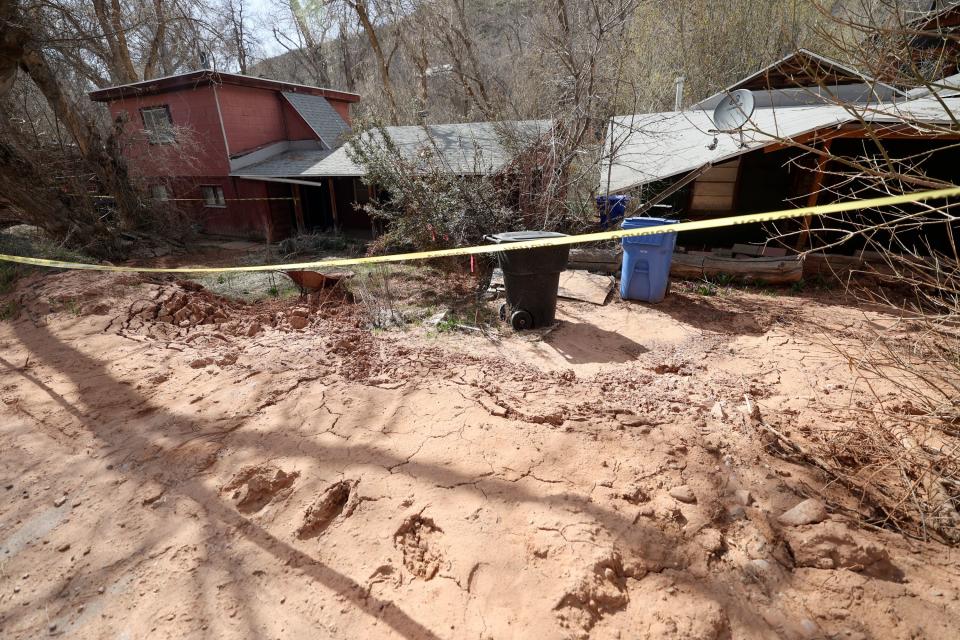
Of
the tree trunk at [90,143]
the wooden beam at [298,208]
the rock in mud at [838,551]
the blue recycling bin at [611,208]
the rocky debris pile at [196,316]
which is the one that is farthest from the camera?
the wooden beam at [298,208]

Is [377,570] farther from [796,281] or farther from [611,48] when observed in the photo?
[611,48]

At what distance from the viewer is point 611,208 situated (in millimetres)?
9078

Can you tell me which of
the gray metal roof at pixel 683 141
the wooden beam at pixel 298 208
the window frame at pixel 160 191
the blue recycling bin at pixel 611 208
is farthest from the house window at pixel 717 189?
the window frame at pixel 160 191

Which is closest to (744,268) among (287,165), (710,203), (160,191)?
(710,203)

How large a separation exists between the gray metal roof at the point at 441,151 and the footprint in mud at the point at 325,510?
766 centimetres

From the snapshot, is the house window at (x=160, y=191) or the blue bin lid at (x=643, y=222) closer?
the blue bin lid at (x=643, y=222)

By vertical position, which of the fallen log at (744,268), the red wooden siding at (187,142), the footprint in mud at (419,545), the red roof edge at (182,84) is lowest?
the fallen log at (744,268)

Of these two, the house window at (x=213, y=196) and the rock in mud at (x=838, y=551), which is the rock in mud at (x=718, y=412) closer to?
the rock in mud at (x=838, y=551)

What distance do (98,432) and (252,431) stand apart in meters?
1.34

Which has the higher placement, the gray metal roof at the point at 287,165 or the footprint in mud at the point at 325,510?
the gray metal roof at the point at 287,165

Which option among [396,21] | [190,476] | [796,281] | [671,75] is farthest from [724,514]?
[396,21]

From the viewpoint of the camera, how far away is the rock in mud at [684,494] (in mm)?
2680

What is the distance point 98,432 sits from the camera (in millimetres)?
3699

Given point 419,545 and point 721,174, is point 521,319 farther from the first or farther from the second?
point 721,174
